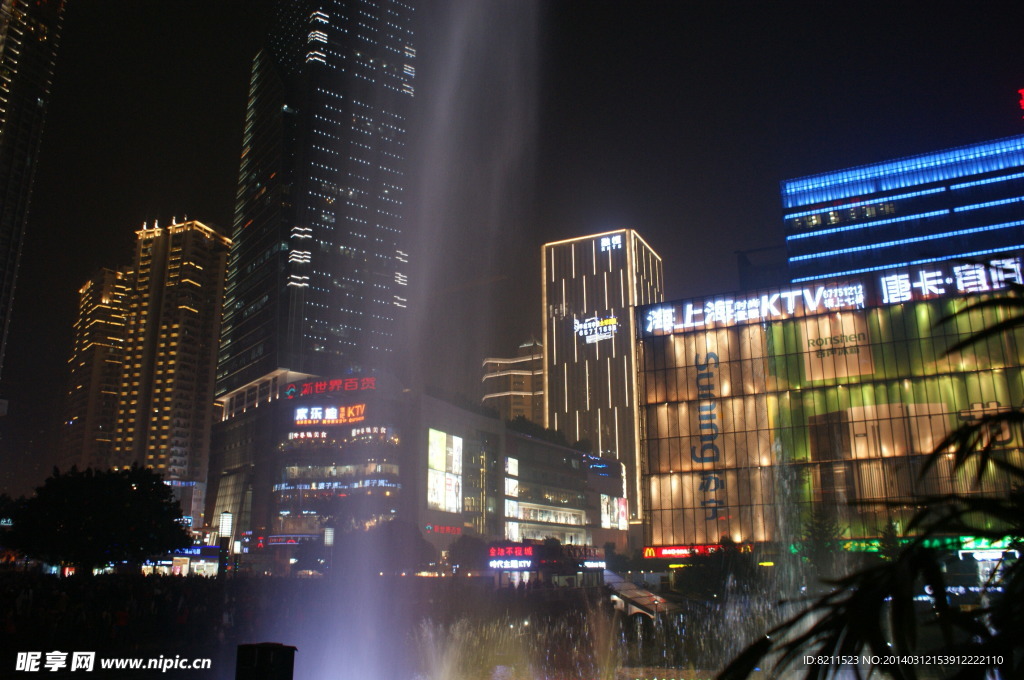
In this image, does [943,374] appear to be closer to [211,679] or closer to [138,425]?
[211,679]

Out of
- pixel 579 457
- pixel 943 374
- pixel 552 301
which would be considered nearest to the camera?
pixel 943 374

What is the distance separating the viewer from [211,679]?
18578 mm

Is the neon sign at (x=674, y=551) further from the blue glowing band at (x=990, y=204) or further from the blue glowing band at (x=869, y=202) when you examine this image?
the blue glowing band at (x=990, y=204)

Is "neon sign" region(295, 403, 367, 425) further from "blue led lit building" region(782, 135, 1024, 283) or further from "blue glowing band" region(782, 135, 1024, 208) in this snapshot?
"blue glowing band" region(782, 135, 1024, 208)

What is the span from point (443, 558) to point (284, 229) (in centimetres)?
9151

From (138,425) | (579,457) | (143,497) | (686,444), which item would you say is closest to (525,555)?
(686,444)

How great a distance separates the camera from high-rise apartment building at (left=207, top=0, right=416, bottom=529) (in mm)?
150000

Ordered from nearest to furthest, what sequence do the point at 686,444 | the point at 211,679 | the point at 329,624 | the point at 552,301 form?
the point at 211,679
the point at 329,624
the point at 686,444
the point at 552,301

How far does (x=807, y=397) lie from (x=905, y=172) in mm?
71914

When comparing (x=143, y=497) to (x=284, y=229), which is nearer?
(x=143, y=497)

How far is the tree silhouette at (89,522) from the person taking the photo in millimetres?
41156

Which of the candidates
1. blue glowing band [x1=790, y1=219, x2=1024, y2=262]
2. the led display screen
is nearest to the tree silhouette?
the led display screen

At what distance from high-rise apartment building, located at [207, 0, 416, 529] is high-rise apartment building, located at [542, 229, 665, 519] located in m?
38.9

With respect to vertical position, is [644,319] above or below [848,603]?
above
